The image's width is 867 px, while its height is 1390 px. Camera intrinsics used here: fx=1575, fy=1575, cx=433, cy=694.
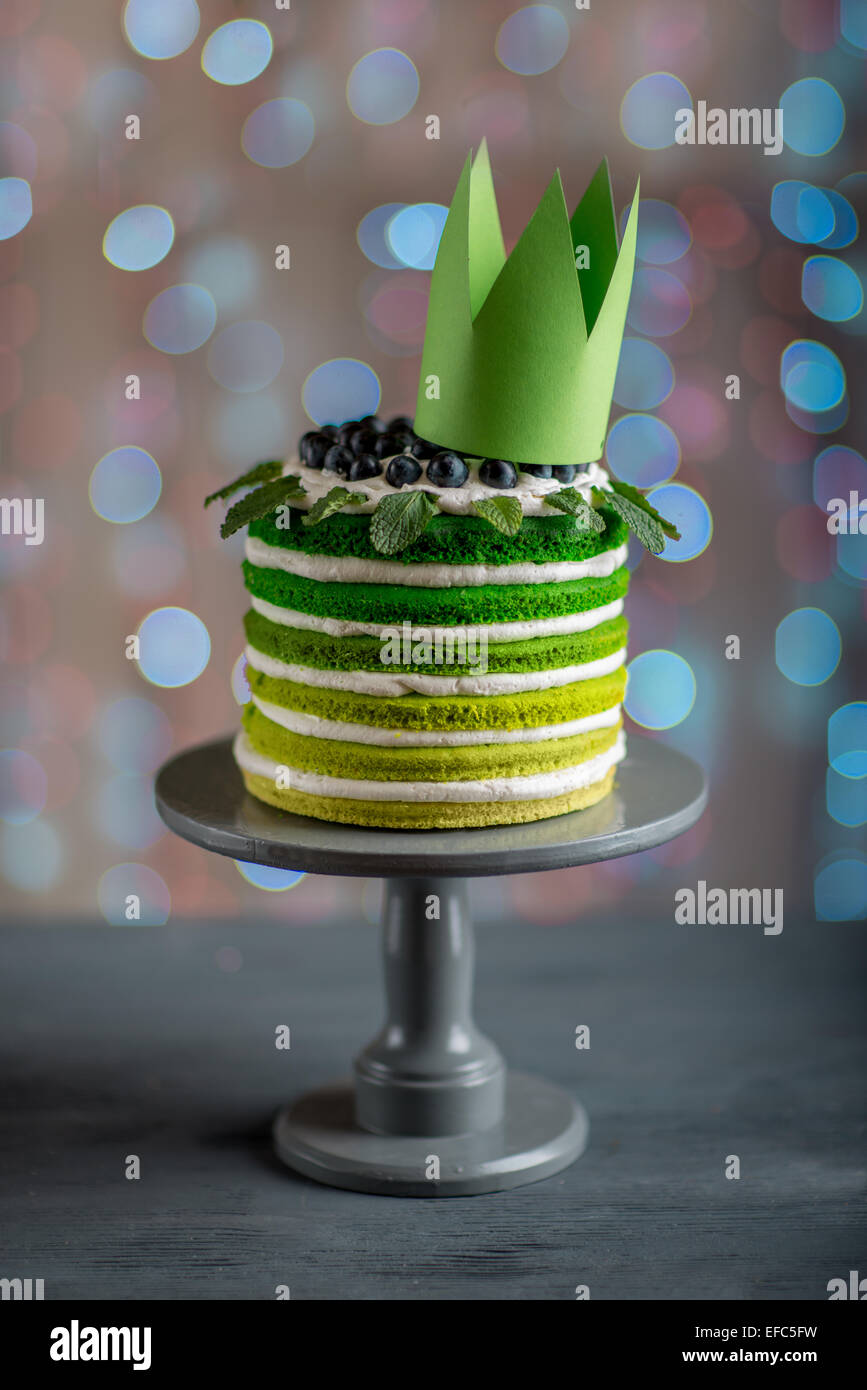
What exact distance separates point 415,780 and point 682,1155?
0.56 meters

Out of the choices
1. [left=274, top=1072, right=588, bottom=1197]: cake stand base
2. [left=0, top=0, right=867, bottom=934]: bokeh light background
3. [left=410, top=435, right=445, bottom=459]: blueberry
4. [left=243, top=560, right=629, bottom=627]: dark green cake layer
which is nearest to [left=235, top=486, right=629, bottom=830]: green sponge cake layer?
[left=243, top=560, right=629, bottom=627]: dark green cake layer

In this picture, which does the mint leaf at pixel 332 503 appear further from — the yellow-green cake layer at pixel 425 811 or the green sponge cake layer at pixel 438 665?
the yellow-green cake layer at pixel 425 811

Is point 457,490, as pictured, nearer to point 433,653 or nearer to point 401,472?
point 401,472

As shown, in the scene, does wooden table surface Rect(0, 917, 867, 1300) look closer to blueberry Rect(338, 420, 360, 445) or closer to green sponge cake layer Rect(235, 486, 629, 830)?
green sponge cake layer Rect(235, 486, 629, 830)

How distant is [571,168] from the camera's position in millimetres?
2330

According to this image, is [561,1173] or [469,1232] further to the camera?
[561,1173]

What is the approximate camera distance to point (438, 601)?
5.07ft

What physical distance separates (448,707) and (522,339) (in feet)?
1.23

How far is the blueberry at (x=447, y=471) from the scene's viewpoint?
1561mm

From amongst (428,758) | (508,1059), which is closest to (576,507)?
(428,758)

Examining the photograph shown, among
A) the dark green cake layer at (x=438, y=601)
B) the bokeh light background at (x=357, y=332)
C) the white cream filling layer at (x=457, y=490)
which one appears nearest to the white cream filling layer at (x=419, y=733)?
the dark green cake layer at (x=438, y=601)

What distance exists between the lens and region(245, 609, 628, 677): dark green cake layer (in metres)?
1.56
